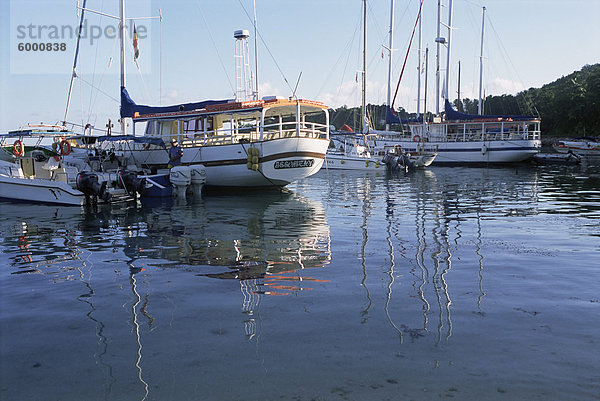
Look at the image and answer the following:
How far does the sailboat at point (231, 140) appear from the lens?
21.5m

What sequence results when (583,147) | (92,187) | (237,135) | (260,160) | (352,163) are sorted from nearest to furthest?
(92,187) → (260,160) → (237,135) → (352,163) → (583,147)

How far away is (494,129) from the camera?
45.8 meters

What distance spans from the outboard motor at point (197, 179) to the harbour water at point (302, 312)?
8117mm

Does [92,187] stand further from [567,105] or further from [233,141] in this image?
[567,105]

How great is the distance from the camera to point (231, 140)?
72.6ft

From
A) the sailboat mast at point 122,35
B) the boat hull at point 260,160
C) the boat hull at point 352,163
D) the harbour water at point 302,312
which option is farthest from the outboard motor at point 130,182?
the boat hull at point 352,163

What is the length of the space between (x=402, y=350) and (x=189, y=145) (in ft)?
63.9

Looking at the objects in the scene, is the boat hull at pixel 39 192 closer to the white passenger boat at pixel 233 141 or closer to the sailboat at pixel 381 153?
the white passenger boat at pixel 233 141

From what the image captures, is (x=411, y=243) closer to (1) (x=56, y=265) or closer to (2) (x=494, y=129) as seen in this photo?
(1) (x=56, y=265)

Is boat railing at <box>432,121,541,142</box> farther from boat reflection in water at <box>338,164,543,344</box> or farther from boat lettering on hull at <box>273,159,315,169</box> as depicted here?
boat lettering on hull at <box>273,159,315,169</box>

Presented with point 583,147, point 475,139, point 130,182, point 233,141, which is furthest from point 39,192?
point 583,147

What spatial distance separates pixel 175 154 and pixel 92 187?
4812mm

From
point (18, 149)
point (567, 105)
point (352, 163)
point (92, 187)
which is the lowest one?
point (92, 187)

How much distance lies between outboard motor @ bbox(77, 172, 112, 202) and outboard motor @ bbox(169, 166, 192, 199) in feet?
9.76
